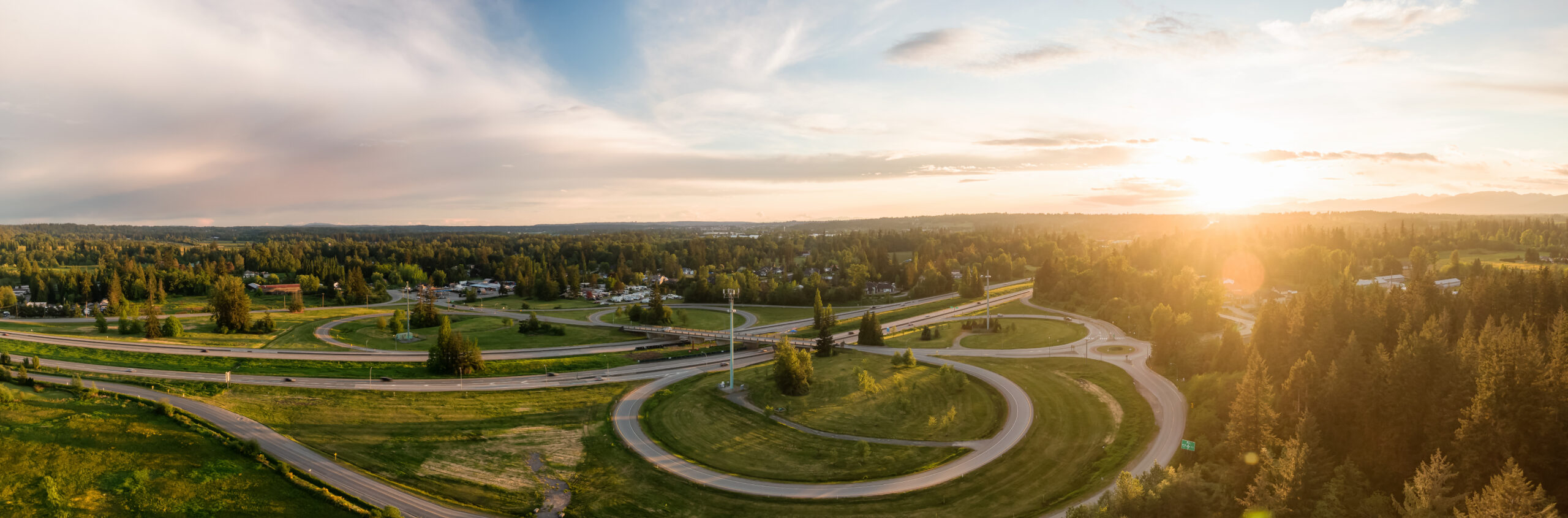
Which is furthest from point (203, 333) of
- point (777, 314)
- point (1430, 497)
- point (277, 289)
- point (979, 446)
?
point (1430, 497)

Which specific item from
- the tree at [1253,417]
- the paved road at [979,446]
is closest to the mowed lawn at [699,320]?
the paved road at [979,446]

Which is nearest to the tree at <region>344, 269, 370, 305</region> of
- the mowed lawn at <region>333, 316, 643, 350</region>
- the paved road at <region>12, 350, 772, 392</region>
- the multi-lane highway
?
the mowed lawn at <region>333, 316, 643, 350</region>

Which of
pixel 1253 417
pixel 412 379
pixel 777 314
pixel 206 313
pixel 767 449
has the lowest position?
pixel 777 314

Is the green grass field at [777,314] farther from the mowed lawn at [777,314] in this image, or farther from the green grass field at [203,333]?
the green grass field at [203,333]

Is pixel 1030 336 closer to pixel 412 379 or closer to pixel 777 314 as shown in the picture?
pixel 777 314

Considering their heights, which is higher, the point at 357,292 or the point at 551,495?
the point at 357,292

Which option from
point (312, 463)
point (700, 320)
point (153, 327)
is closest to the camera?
point (312, 463)
